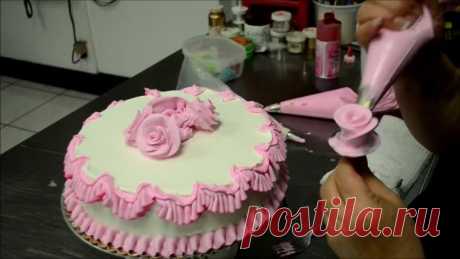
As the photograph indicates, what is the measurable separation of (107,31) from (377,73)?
2.02m

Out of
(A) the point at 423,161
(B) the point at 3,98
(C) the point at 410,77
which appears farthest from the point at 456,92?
(B) the point at 3,98

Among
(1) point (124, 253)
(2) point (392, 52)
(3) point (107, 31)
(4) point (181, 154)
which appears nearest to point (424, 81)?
(2) point (392, 52)

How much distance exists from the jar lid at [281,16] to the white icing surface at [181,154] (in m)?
0.72

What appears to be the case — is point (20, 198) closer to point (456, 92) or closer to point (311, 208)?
point (311, 208)

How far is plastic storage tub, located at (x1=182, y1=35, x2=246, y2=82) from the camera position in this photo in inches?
50.6

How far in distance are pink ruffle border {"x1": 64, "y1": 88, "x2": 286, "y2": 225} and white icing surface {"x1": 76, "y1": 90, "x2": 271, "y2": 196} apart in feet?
0.03

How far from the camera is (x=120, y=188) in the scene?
67 centimetres

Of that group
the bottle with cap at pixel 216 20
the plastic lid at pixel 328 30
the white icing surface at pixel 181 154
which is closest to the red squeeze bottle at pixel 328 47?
the plastic lid at pixel 328 30

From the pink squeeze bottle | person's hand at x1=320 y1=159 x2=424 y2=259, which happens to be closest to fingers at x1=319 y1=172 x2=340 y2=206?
person's hand at x1=320 y1=159 x2=424 y2=259

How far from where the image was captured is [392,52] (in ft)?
A: 1.79

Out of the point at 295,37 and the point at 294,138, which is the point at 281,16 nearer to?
the point at 295,37

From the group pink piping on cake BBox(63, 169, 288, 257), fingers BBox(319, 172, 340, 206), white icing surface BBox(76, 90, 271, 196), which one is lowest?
pink piping on cake BBox(63, 169, 288, 257)

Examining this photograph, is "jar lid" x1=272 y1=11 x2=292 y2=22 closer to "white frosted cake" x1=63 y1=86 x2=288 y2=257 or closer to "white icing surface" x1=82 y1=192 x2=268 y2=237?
"white frosted cake" x1=63 y1=86 x2=288 y2=257

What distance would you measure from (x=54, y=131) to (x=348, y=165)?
787mm
